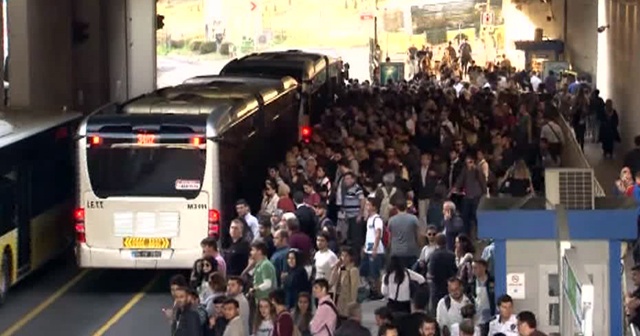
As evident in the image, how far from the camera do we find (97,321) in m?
22.4

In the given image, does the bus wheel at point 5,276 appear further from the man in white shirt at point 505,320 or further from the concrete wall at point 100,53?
the concrete wall at point 100,53

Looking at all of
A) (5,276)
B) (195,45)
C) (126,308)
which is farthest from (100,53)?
(195,45)

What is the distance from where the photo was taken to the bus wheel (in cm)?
2336

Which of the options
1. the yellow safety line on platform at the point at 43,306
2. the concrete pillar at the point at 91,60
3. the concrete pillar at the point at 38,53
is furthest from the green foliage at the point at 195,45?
the yellow safety line on platform at the point at 43,306

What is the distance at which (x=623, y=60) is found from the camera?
46.3 meters

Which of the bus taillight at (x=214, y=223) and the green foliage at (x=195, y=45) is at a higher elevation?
the green foliage at (x=195, y=45)

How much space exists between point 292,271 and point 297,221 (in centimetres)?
209

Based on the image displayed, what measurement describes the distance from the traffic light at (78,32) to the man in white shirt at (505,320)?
102 ft

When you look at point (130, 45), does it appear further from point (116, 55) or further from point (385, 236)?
point (385, 236)

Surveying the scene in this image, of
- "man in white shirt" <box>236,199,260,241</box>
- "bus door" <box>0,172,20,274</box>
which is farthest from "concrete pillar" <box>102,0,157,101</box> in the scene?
"man in white shirt" <box>236,199,260,241</box>

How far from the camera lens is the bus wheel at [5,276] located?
23.4 metres

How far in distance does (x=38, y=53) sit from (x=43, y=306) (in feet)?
52.8

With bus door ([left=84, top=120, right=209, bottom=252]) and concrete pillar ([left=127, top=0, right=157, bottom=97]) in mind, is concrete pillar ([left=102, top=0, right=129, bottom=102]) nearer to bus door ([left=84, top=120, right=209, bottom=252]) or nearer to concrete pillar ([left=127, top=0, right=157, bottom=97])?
concrete pillar ([left=127, top=0, right=157, bottom=97])

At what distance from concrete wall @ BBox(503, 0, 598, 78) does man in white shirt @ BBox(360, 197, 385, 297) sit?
3447 cm
